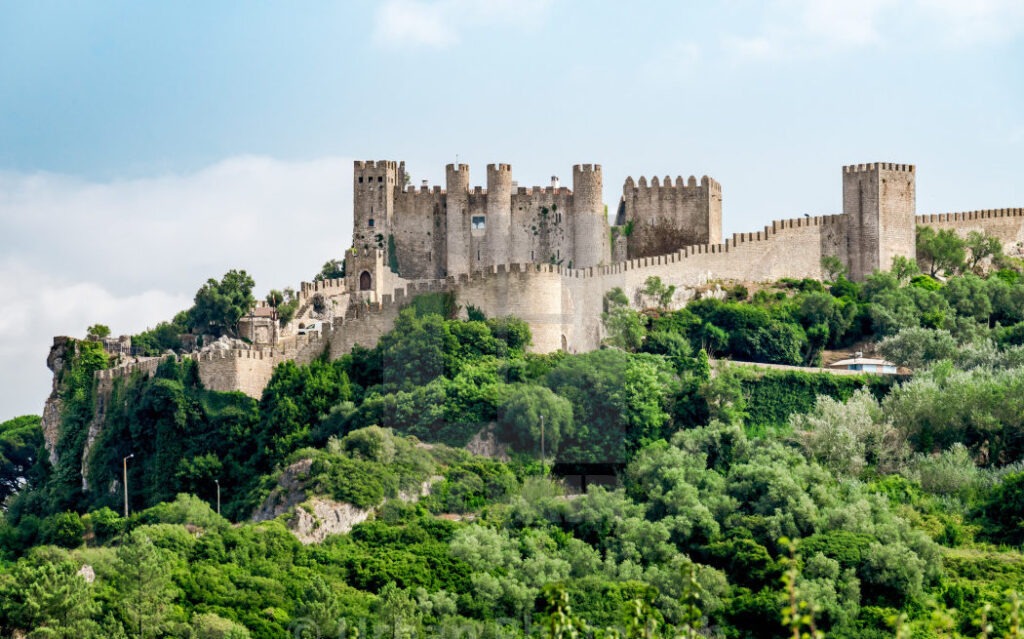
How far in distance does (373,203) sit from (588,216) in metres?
7.11

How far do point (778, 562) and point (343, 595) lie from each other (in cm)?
932

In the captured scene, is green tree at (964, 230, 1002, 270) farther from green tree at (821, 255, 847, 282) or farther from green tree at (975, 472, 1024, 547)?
green tree at (975, 472, 1024, 547)

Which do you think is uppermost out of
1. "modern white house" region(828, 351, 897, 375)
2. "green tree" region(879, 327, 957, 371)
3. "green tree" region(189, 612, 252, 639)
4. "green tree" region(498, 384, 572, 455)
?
"green tree" region(879, 327, 957, 371)

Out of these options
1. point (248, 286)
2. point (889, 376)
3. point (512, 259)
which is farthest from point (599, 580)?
point (248, 286)

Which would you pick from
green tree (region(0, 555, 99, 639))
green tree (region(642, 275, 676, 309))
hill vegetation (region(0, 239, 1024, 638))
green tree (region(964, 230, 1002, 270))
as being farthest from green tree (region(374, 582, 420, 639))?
green tree (region(964, 230, 1002, 270))

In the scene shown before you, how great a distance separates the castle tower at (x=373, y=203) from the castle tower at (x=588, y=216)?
6086mm

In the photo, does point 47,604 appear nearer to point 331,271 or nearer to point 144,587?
point 144,587

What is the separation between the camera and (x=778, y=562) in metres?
46.3

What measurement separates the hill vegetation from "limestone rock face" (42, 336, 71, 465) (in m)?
1.03

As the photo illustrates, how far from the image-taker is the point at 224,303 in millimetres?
67062

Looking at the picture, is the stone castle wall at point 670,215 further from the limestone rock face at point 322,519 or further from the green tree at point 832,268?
the limestone rock face at point 322,519

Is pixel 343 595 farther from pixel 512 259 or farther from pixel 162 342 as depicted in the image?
pixel 162 342

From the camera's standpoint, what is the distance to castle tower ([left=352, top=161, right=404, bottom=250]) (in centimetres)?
6669

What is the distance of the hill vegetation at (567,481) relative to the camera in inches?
1738
